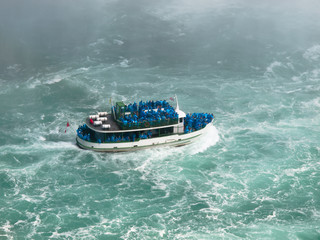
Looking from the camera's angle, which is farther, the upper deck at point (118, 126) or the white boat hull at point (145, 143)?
the white boat hull at point (145, 143)

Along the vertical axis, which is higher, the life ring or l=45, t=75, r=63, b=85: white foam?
l=45, t=75, r=63, b=85: white foam

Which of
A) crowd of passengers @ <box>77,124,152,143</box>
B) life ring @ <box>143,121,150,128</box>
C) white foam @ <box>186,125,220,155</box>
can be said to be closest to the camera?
crowd of passengers @ <box>77,124,152,143</box>

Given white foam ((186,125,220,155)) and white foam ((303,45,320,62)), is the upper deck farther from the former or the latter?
white foam ((303,45,320,62))

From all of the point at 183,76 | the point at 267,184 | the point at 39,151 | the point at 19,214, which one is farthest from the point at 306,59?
the point at 19,214

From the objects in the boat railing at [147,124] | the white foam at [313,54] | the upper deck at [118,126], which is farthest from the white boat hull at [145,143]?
the white foam at [313,54]

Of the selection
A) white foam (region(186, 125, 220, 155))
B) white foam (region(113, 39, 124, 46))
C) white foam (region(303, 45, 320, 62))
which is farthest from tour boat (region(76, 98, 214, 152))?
white foam (region(303, 45, 320, 62))

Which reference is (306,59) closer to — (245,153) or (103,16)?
(245,153)

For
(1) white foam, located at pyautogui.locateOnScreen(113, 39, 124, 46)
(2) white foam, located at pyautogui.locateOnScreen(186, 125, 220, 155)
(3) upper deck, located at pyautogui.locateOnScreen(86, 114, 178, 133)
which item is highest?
(1) white foam, located at pyautogui.locateOnScreen(113, 39, 124, 46)

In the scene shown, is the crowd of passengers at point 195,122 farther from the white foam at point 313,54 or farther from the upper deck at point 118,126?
the white foam at point 313,54
